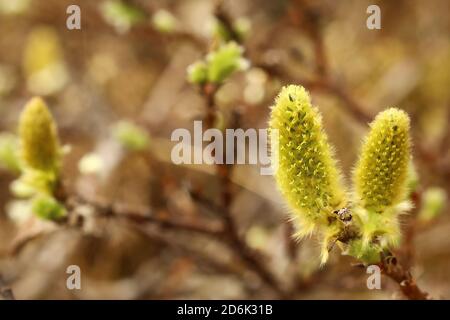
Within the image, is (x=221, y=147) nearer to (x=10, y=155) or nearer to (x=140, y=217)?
(x=140, y=217)

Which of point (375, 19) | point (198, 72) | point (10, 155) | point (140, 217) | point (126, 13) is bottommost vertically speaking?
point (140, 217)

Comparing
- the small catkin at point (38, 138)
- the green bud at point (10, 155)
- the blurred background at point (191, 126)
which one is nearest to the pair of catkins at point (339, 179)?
the blurred background at point (191, 126)

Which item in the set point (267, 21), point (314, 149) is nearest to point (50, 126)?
point (314, 149)

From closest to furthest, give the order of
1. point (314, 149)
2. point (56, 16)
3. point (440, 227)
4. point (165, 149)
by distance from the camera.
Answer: point (314, 149) → point (440, 227) → point (165, 149) → point (56, 16)

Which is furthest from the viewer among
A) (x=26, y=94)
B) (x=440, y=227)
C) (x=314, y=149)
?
(x=26, y=94)

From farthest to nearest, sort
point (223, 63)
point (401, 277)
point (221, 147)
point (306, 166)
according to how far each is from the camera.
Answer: point (221, 147) → point (223, 63) → point (401, 277) → point (306, 166)

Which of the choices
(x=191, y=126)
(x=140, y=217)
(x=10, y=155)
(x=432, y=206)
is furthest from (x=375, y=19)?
(x=10, y=155)
